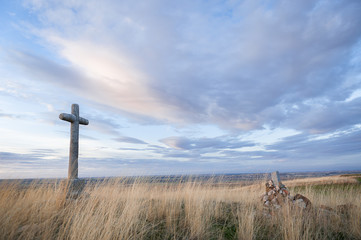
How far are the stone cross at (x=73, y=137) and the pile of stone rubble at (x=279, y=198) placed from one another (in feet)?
19.7

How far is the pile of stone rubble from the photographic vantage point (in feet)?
20.4

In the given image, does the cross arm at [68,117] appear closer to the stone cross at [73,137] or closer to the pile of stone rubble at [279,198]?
the stone cross at [73,137]

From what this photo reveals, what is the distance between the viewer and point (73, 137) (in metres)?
7.11

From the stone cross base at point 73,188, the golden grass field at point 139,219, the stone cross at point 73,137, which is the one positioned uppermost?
the stone cross at point 73,137

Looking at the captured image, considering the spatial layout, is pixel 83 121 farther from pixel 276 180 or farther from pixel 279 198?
pixel 276 180

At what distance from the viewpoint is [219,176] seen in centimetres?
784

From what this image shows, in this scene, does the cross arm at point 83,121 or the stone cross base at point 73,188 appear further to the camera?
the cross arm at point 83,121

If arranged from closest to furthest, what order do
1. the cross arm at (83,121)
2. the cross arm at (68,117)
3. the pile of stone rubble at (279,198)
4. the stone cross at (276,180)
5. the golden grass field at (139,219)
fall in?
1. the golden grass field at (139,219)
2. the pile of stone rubble at (279,198)
3. the cross arm at (68,117)
4. the stone cross at (276,180)
5. the cross arm at (83,121)

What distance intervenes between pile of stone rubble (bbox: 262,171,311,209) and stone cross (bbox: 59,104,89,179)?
6020 mm

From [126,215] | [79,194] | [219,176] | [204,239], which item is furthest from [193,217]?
[79,194]

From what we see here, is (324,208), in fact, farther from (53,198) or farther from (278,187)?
(53,198)

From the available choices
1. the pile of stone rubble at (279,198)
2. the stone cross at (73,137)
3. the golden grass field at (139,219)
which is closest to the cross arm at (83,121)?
the stone cross at (73,137)

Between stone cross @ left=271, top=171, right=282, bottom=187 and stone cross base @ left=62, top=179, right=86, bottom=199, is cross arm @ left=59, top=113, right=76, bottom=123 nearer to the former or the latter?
stone cross base @ left=62, top=179, right=86, bottom=199

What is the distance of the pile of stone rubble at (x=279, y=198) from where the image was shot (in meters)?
6.23
